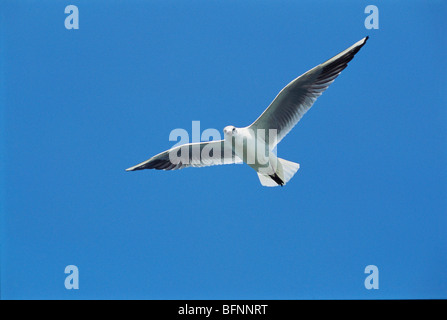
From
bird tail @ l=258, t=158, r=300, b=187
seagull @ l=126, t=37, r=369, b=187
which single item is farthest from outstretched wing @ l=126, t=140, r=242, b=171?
bird tail @ l=258, t=158, r=300, b=187

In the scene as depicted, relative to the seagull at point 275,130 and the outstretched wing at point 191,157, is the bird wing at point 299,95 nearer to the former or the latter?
the seagull at point 275,130

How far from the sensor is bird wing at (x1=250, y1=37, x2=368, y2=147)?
5.63 metres

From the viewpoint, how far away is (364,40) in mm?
5500

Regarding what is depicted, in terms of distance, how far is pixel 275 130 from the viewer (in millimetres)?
6016

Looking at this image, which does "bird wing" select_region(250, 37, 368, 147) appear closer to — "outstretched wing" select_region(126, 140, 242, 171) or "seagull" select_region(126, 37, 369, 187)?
"seagull" select_region(126, 37, 369, 187)

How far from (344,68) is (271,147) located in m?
1.04

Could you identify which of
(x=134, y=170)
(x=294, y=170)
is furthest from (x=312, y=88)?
(x=134, y=170)

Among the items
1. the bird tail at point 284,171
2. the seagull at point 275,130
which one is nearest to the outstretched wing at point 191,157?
the seagull at point 275,130

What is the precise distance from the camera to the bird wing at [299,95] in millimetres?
5629

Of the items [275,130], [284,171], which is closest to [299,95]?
[275,130]

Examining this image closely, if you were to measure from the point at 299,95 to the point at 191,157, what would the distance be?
138 centimetres

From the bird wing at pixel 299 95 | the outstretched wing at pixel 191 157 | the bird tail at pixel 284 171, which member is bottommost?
the bird tail at pixel 284 171
